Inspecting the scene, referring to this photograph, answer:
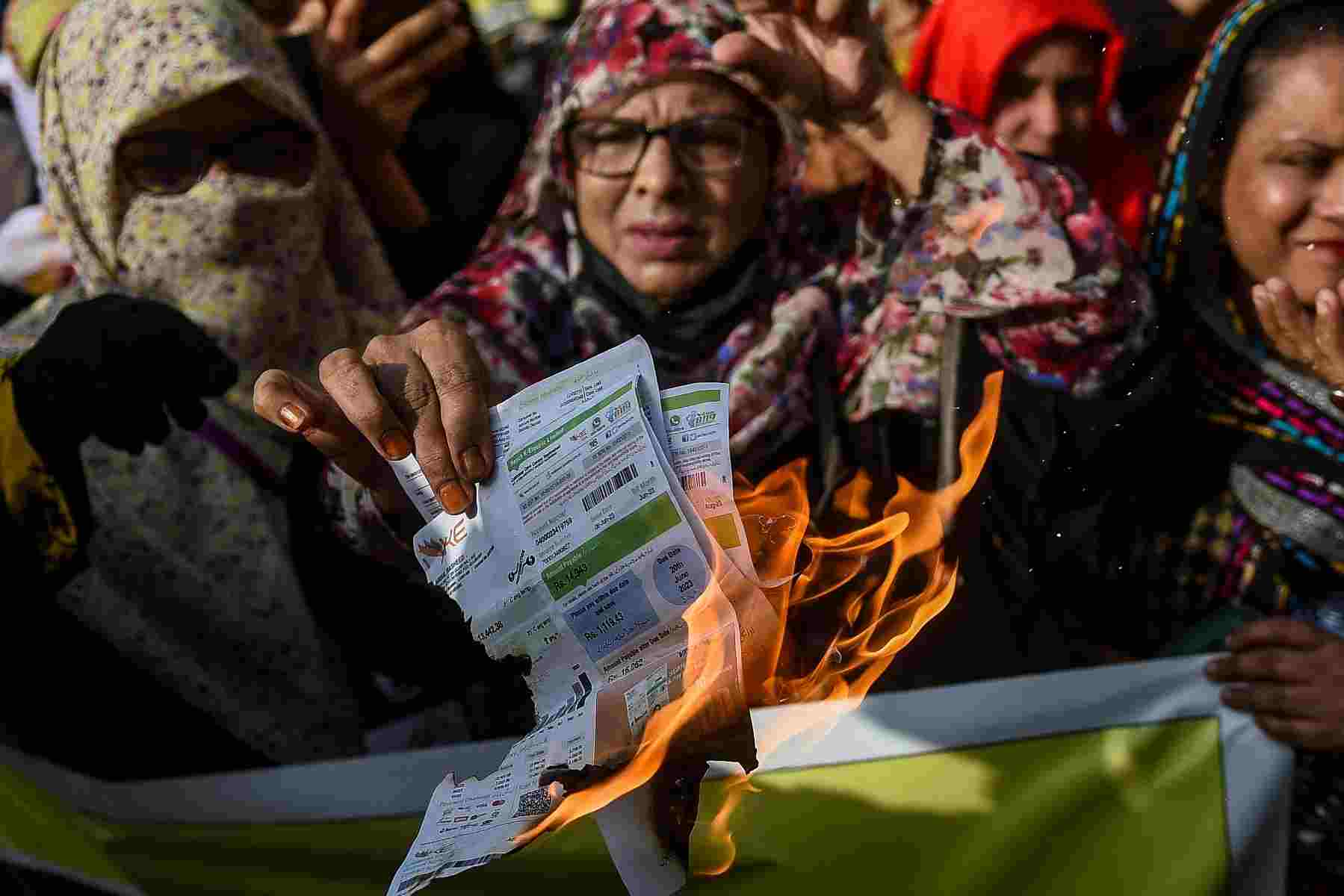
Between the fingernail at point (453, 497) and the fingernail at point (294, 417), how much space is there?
0.76 ft

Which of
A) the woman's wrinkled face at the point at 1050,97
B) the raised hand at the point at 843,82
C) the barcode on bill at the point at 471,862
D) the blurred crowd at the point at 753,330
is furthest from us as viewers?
the woman's wrinkled face at the point at 1050,97

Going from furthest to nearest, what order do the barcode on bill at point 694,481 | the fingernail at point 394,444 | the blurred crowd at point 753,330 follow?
the blurred crowd at point 753,330 < the fingernail at point 394,444 < the barcode on bill at point 694,481

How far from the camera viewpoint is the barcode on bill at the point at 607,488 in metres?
1.13

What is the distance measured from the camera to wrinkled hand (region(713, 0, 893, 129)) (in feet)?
6.41

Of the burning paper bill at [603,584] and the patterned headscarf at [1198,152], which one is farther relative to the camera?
the patterned headscarf at [1198,152]

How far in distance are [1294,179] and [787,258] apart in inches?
33.1

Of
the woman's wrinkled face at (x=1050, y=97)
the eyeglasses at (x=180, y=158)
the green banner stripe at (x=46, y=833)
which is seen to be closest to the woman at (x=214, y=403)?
the eyeglasses at (x=180, y=158)

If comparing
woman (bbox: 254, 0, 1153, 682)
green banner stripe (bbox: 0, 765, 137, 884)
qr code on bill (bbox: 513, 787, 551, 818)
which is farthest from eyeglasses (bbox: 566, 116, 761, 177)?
green banner stripe (bbox: 0, 765, 137, 884)

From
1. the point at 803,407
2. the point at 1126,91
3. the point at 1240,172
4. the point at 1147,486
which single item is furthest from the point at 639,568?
the point at 1126,91

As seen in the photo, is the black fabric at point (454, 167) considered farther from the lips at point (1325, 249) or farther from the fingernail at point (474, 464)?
the lips at point (1325, 249)

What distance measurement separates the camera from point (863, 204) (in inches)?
82.6

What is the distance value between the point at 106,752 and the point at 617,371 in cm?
124

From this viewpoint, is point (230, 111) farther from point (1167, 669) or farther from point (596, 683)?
point (1167, 669)

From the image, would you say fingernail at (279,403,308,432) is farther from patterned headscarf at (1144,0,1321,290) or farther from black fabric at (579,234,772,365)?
patterned headscarf at (1144,0,1321,290)
